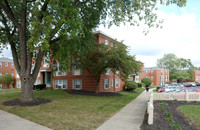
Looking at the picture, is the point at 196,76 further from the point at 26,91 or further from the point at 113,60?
the point at 26,91

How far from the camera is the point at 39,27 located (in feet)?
29.1

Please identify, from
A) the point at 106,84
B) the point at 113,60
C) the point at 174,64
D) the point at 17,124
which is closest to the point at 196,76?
the point at 174,64

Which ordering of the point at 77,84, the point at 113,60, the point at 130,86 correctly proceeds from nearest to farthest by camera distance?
the point at 113,60
the point at 77,84
the point at 130,86

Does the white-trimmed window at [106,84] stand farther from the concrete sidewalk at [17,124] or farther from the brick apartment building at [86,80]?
the concrete sidewalk at [17,124]

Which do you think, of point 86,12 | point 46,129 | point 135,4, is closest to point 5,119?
point 46,129

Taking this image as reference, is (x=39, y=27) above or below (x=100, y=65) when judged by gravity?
above

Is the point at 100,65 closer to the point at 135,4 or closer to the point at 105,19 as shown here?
the point at 105,19

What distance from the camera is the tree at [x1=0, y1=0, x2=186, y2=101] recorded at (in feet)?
29.5

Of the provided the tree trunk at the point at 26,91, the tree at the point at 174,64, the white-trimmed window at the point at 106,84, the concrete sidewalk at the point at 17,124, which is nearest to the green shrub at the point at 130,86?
the white-trimmed window at the point at 106,84

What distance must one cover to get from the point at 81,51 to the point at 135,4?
17.7 ft

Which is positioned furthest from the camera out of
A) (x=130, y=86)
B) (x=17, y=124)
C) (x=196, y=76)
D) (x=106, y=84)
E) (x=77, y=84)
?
(x=196, y=76)

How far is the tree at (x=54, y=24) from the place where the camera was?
8.98m

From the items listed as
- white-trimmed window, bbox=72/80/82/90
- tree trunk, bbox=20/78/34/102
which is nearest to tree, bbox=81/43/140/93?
white-trimmed window, bbox=72/80/82/90

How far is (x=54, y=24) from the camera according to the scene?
9.49 metres
